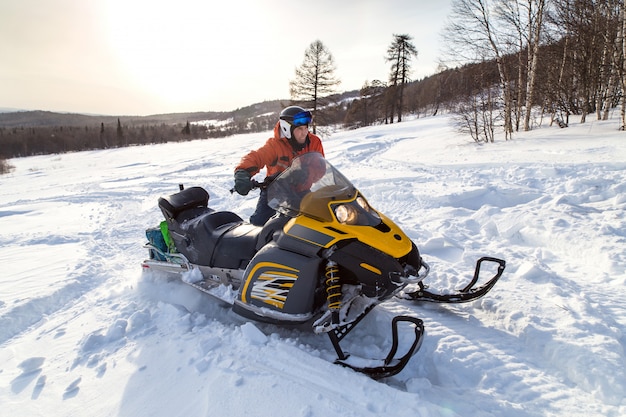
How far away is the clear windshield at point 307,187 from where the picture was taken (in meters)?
2.46

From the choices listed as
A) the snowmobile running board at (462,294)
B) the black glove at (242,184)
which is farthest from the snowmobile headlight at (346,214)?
the snowmobile running board at (462,294)

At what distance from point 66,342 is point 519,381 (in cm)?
334

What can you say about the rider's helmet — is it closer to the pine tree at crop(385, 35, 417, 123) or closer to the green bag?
the green bag

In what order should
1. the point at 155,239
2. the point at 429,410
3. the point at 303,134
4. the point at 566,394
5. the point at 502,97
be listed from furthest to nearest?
1. the point at 502,97
2. the point at 155,239
3. the point at 303,134
4. the point at 566,394
5. the point at 429,410

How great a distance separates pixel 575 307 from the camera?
9.03 feet

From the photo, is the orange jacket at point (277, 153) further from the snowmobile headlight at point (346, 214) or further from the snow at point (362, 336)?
the snow at point (362, 336)

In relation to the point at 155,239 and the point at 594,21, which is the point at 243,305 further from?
the point at 594,21

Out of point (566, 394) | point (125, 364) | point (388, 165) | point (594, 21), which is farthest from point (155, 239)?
point (594, 21)

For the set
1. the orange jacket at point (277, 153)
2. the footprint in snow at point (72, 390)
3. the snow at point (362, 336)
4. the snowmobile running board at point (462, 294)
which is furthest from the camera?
the orange jacket at point (277, 153)

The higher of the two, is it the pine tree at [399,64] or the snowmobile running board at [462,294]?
the pine tree at [399,64]

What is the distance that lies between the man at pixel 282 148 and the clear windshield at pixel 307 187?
63 centimetres

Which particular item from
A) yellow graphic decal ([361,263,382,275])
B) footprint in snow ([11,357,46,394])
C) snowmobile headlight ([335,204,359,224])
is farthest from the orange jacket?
footprint in snow ([11,357,46,394])

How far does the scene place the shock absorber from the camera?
7.57 feet

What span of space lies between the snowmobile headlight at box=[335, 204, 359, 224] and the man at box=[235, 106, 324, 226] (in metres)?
1.11
